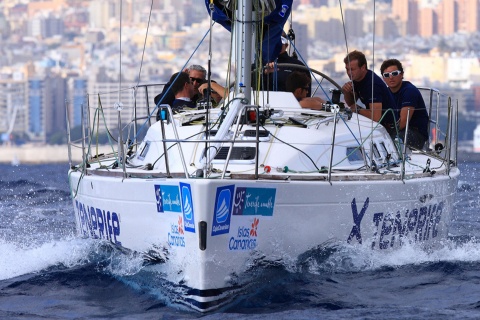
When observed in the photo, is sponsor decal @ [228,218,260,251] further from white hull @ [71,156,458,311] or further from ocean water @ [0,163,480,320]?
ocean water @ [0,163,480,320]

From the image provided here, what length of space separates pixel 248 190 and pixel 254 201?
0.31 ft

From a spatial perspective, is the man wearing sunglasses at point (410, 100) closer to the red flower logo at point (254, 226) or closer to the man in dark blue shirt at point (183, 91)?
the man in dark blue shirt at point (183, 91)

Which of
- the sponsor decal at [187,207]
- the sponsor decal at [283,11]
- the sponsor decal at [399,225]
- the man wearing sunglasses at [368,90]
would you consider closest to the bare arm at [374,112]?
the man wearing sunglasses at [368,90]

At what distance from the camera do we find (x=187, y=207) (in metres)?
8.32

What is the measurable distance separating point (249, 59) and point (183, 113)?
3.01 feet

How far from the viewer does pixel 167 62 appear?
10494cm

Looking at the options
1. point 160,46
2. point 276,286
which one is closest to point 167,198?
point 276,286

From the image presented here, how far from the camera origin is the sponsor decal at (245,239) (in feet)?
27.6

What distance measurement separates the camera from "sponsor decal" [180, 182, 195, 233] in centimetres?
827

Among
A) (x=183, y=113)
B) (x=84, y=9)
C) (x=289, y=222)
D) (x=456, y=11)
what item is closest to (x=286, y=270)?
(x=289, y=222)

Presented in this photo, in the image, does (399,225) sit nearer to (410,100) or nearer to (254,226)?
(254,226)

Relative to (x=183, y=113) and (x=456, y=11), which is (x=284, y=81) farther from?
(x=456, y=11)

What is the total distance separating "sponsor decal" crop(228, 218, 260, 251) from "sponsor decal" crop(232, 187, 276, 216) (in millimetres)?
79

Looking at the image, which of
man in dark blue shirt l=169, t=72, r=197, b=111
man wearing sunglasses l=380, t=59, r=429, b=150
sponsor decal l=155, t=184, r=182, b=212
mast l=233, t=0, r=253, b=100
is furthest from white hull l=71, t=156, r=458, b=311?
man wearing sunglasses l=380, t=59, r=429, b=150
